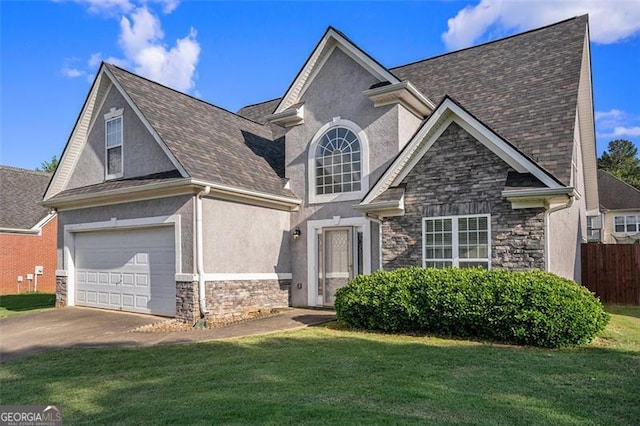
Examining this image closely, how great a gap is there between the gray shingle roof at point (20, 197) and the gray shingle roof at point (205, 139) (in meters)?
13.1

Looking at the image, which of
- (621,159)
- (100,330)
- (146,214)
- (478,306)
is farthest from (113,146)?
(621,159)

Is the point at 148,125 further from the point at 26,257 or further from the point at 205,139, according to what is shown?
the point at 26,257

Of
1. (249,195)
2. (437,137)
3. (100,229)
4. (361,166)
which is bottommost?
(100,229)

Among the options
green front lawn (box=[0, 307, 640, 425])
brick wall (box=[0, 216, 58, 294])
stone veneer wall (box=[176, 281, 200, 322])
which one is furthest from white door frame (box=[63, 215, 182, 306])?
brick wall (box=[0, 216, 58, 294])

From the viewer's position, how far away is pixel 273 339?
9398mm

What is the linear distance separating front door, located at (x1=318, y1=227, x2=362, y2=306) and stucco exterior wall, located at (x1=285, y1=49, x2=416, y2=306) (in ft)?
1.68

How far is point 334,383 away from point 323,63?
1103 centimetres

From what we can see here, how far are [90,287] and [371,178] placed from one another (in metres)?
9.32

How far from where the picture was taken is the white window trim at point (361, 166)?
13633 millimetres

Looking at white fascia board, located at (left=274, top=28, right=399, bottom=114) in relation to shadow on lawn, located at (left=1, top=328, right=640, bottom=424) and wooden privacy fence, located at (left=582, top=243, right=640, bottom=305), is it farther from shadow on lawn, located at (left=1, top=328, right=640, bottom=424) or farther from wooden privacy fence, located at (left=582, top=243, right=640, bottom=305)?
wooden privacy fence, located at (left=582, top=243, right=640, bottom=305)

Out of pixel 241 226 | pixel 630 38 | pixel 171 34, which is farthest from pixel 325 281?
pixel 630 38

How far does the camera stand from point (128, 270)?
13.6 m

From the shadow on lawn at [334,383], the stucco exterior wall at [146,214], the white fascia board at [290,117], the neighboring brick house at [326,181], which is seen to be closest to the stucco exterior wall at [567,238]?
the neighboring brick house at [326,181]

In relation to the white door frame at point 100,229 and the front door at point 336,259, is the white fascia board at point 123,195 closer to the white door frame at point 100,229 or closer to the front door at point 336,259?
the white door frame at point 100,229
